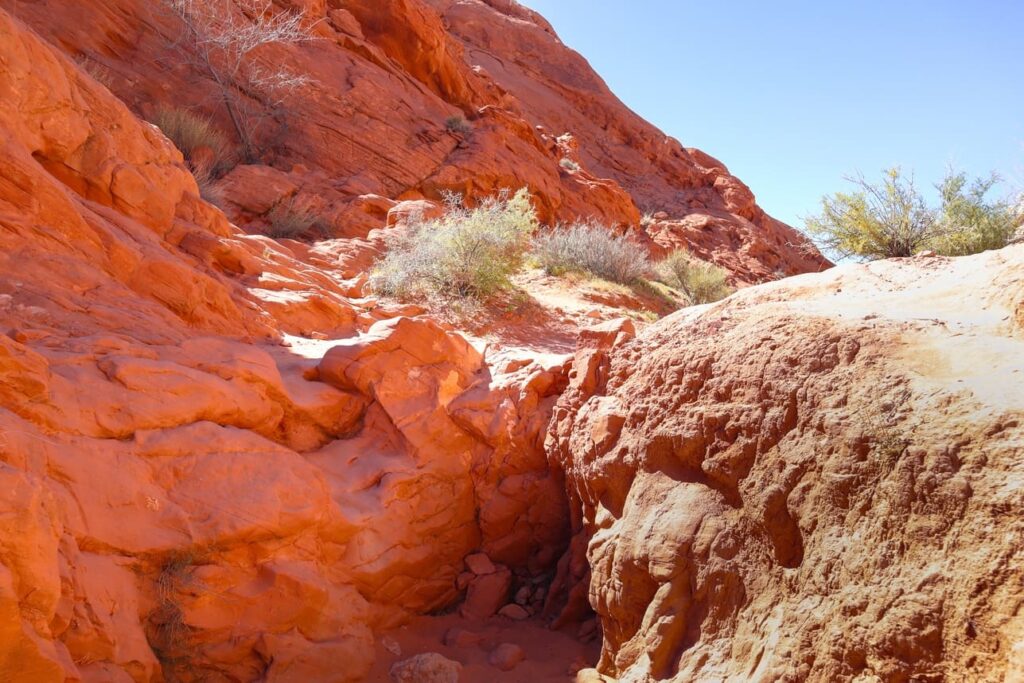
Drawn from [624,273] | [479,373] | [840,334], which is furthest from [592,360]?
[624,273]

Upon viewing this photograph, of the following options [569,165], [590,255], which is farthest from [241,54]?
[569,165]

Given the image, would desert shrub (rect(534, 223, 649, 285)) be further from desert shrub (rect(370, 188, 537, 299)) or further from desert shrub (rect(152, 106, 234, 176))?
desert shrub (rect(152, 106, 234, 176))

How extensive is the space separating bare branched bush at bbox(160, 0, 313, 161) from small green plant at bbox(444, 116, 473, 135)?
3.00 metres

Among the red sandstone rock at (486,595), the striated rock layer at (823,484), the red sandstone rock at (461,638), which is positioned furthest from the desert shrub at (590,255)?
the red sandstone rock at (461,638)

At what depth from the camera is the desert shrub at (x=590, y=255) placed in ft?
37.7

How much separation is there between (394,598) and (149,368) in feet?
6.58

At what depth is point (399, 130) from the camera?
12891mm

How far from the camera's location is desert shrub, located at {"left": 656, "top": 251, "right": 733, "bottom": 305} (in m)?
14.0

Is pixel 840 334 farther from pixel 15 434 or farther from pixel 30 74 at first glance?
pixel 30 74

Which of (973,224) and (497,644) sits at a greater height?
(973,224)

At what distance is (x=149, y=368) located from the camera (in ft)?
12.0

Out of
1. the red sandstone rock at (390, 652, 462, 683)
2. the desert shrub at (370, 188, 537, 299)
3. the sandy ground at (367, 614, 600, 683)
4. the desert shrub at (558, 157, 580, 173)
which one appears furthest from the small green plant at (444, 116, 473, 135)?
the red sandstone rock at (390, 652, 462, 683)

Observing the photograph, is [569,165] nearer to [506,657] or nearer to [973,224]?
[973,224]

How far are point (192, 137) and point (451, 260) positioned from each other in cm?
481
